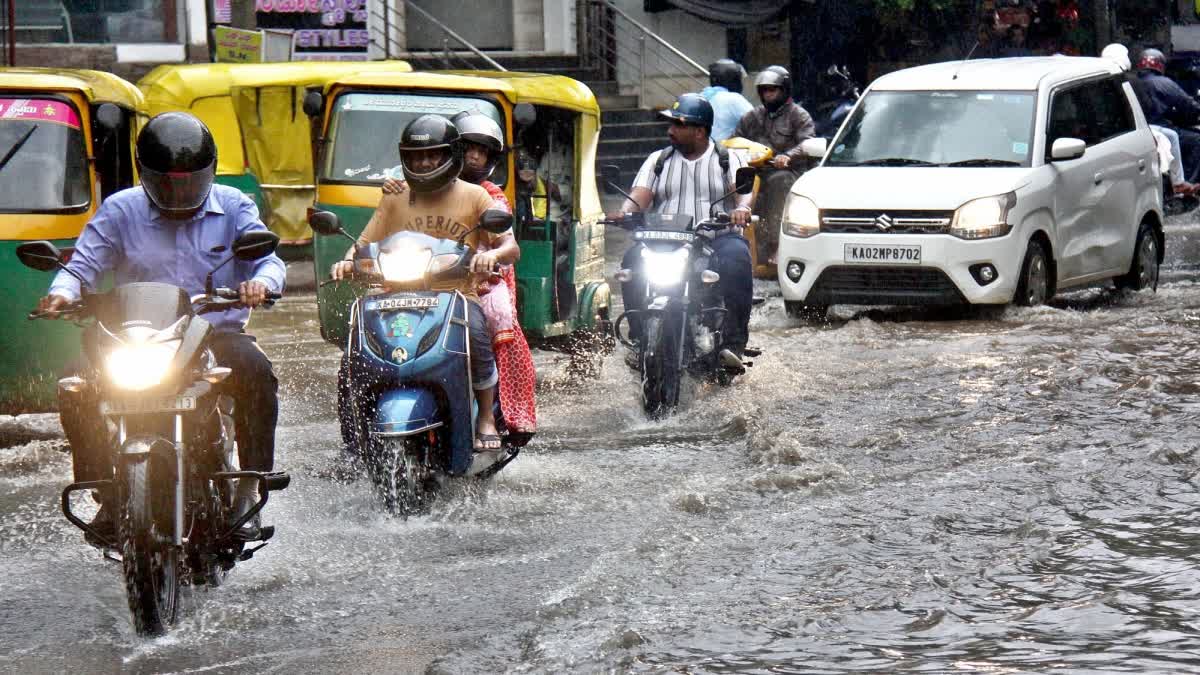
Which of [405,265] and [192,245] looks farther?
[405,265]

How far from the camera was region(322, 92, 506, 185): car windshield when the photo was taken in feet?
37.0

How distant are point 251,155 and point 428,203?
1055 cm

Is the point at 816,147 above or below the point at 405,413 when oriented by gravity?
above

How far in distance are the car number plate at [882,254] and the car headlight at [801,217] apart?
0.32 m

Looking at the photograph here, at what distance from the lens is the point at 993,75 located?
14.2m

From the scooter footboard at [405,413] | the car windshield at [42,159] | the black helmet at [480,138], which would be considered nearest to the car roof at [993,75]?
the black helmet at [480,138]

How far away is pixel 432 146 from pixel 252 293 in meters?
1.95

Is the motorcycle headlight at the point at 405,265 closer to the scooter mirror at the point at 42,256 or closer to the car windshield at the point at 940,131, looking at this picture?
the scooter mirror at the point at 42,256

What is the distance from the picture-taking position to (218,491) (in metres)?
6.20

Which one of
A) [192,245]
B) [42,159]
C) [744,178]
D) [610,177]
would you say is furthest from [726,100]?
[192,245]

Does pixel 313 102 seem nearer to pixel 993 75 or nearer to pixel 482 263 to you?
pixel 482 263

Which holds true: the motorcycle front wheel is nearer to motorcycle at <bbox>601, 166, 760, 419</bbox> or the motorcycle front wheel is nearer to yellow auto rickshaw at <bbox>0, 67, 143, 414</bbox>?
yellow auto rickshaw at <bbox>0, 67, 143, 414</bbox>

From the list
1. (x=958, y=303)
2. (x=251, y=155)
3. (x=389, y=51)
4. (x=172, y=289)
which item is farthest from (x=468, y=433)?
(x=389, y=51)

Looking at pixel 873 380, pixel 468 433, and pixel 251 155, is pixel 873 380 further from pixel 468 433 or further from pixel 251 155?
pixel 251 155
